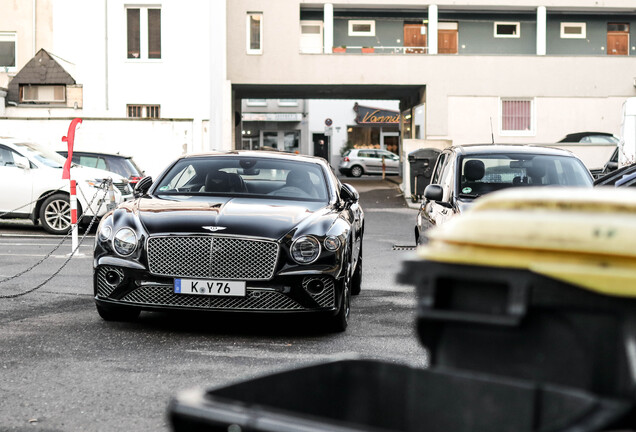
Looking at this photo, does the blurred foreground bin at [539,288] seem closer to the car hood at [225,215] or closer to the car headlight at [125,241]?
the car hood at [225,215]

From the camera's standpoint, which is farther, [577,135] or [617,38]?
[617,38]

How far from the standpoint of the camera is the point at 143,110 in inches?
1385

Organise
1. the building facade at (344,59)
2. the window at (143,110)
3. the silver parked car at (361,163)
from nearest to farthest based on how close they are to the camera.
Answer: the building facade at (344,59) < the window at (143,110) < the silver parked car at (361,163)

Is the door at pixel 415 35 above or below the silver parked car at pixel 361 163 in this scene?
above

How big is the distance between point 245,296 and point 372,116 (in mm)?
59435

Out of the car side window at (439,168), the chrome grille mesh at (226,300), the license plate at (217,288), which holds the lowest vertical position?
the chrome grille mesh at (226,300)

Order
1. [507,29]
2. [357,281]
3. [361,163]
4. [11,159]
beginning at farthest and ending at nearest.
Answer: [361,163], [507,29], [11,159], [357,281]

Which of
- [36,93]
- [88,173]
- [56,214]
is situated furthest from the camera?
[36,93]

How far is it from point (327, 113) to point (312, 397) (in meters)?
66.7

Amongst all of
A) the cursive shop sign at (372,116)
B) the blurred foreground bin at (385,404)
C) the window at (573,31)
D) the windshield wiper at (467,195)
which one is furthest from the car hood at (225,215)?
the cursive shop sign at (372,116)

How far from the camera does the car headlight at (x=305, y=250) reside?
822cm

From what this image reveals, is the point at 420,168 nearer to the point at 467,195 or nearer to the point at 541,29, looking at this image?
the point at 541,29

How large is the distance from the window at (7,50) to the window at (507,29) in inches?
718

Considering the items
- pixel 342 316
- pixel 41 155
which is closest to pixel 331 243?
pixel 342 316
